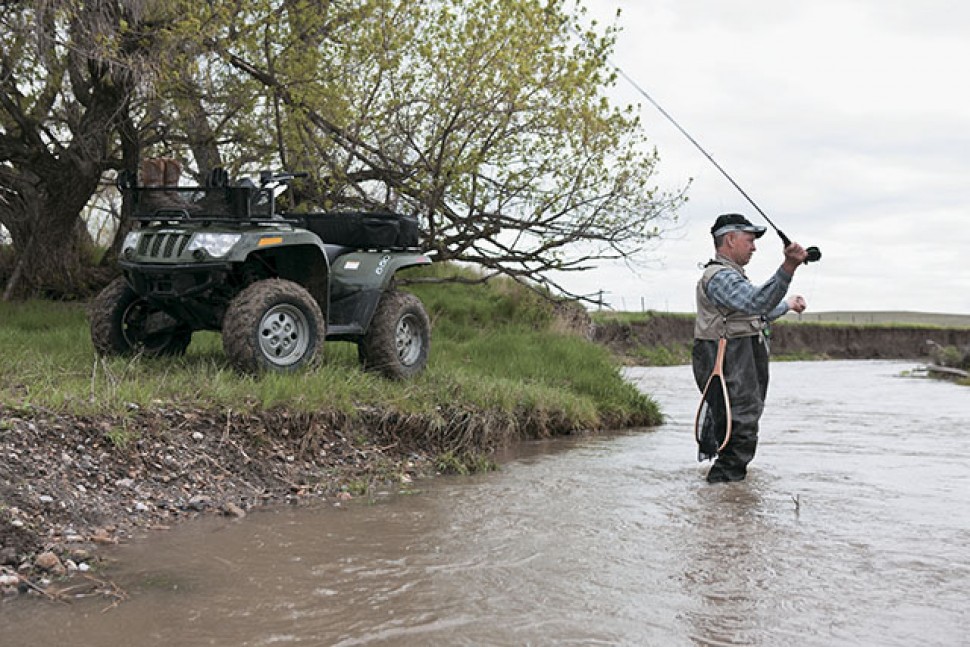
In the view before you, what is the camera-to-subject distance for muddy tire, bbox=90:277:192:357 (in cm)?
871

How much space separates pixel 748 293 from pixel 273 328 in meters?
3.75

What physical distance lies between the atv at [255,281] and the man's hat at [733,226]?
10.8 ft

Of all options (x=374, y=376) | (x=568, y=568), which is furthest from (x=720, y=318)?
(x=374, y=376)

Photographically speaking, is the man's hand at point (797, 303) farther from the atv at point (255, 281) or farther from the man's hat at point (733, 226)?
the atv at point (255, 281)

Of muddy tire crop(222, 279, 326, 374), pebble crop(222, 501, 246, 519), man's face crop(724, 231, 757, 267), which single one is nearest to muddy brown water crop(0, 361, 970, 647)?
pebble crop(222, 501, 246, 519)

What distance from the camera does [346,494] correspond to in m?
6.61

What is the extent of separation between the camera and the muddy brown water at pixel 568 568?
12.3 feet

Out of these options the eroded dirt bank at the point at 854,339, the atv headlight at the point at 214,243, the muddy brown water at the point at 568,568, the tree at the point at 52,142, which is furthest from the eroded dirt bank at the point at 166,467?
the eroded dirt bank at the point at 854,339

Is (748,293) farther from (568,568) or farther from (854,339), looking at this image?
(854,339)

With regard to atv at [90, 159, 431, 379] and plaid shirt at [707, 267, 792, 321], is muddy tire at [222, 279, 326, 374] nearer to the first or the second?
atv at [90, 159, 431, 379]

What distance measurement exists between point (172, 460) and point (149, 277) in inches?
94.7

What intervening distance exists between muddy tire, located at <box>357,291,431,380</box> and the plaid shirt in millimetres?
3358

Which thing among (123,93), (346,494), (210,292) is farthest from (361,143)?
(346,494)

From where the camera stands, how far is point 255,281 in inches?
335
